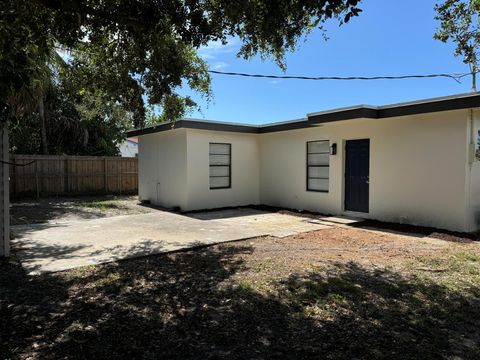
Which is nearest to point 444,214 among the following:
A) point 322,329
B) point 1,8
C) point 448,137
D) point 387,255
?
point 448,137

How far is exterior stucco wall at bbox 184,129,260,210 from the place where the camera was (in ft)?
37.6

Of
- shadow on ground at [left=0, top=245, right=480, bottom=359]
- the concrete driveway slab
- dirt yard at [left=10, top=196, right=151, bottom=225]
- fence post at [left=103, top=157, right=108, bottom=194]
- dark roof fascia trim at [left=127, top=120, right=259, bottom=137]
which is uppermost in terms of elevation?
dark roof fascia trim at [left=127, top=120, right=259, bottom=137]

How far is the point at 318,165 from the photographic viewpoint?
11133 millimetres

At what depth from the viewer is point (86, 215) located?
10.7 meters

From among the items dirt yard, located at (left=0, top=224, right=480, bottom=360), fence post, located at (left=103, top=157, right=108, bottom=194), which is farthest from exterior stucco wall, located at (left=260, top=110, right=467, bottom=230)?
fence post, located at (left=103, top=157, right=108, bottom=194)

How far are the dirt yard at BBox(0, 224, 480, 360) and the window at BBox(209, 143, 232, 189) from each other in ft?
19.8

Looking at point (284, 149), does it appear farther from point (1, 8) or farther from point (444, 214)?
point (1, 8)

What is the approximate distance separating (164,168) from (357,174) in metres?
6.14

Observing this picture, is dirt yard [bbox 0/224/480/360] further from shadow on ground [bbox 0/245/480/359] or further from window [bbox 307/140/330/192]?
window [bbox 307/140/330/192]

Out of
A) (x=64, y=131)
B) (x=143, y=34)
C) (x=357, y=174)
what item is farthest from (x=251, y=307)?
(x=64, y=131)

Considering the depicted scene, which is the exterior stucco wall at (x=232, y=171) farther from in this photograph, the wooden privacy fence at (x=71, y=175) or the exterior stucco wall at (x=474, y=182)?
the wooden privacy fence at (x=71, y=175)

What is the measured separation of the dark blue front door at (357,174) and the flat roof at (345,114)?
110 cm

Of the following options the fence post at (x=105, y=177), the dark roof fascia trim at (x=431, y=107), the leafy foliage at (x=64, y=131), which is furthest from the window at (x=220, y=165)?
the fence post at (x=105, y=177)

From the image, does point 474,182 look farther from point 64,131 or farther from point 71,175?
point 64,131
